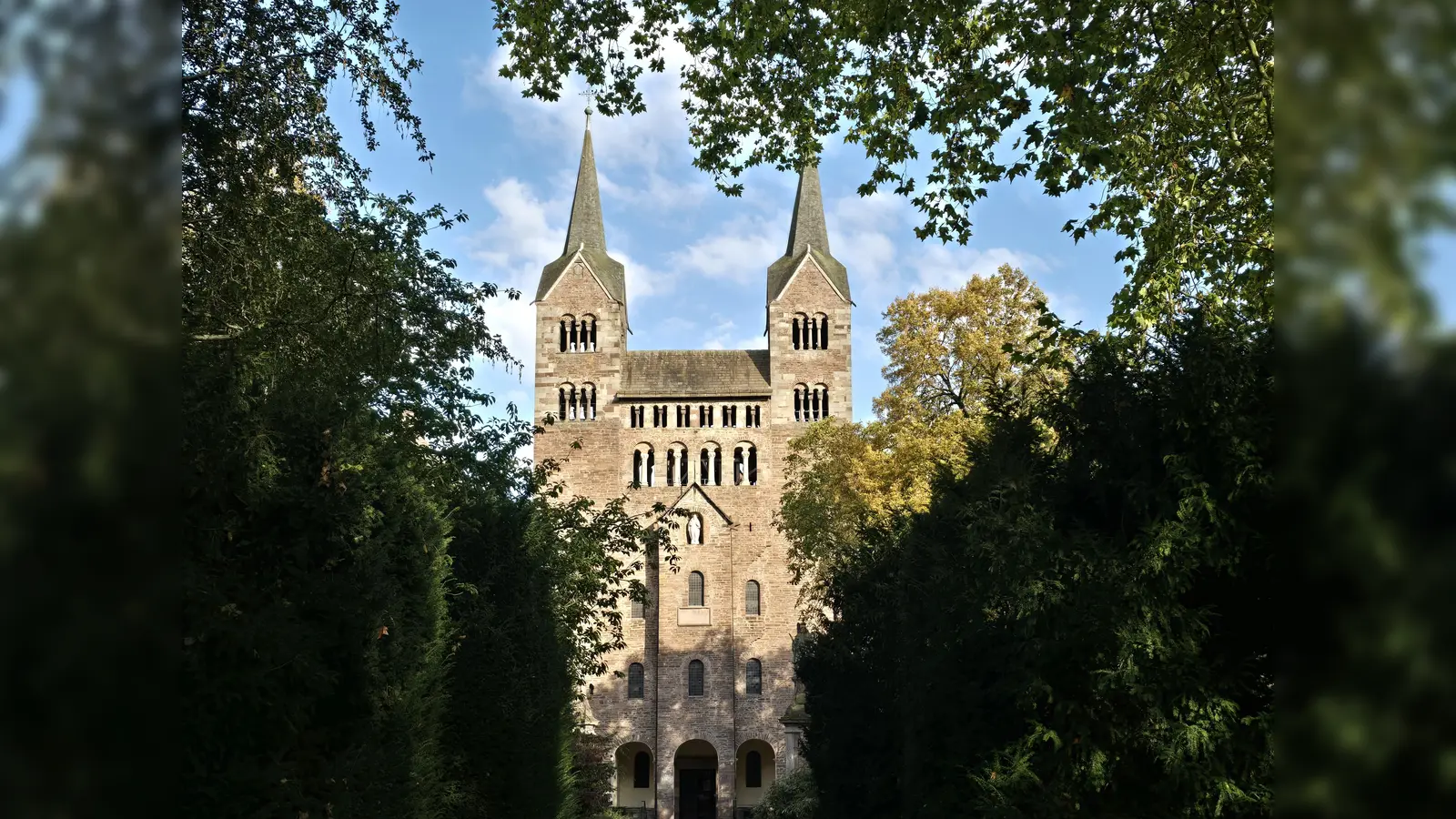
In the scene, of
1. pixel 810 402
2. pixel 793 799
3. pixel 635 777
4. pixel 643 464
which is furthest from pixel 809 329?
pixel 793 799

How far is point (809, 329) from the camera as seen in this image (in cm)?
6569

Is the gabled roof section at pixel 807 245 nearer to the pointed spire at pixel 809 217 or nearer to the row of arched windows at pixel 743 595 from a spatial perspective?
the pointed spire at pixel 809 217

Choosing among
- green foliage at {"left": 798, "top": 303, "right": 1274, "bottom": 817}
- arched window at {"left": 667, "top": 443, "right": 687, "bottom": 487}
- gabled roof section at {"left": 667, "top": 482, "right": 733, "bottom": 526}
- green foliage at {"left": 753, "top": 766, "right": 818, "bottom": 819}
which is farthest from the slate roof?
green foliage at {"left": 798, "top": 303, "right": 1274, "bottom": 817}

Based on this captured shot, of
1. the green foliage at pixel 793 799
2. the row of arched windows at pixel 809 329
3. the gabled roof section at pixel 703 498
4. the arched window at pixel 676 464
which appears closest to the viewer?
the green foliage at pixel 793 799

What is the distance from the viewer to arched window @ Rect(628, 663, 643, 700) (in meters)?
60.8

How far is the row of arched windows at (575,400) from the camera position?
6438cm

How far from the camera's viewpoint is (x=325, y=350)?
13891 mm

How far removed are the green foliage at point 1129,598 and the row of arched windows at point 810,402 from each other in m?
50.0

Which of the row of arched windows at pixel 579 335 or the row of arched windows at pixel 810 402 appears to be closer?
the row of arched windows at pixel 810 402
